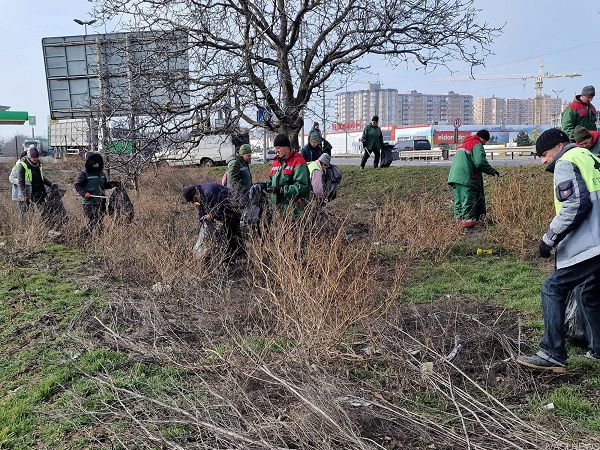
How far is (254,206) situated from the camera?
6453 millimetres

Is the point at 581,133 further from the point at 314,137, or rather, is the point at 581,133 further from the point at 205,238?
the point at 314,137

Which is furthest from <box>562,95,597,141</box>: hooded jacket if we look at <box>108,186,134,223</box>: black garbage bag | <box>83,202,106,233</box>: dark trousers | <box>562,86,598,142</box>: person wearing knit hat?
<box>83,202,106,233</box>: dark trousers

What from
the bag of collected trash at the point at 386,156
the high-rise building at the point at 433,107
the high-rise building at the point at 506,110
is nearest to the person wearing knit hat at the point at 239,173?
the bag of collected trash at the point at 386,156

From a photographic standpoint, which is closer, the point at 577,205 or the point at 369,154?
the point at 577,205

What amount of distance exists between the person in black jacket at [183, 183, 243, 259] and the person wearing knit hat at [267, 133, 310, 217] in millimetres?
584

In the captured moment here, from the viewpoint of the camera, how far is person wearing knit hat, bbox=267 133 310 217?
640 cm

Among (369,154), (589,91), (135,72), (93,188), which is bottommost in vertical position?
(93,188)

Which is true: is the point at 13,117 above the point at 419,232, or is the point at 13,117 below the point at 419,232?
above

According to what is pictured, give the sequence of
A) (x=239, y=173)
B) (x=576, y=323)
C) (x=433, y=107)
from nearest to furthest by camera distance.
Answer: (x=576, y=323)
(x=239, y=173)
(x=433, y=107)

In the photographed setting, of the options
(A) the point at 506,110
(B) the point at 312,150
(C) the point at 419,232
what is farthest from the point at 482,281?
(A) the point at 506,110

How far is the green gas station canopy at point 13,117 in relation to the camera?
48.1m

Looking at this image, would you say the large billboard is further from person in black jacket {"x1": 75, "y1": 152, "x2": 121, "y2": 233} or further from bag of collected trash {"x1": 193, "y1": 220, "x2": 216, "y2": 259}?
bag of collected trash {"x1": 193, "y1": 220, "x2": 216, "y2": 259}

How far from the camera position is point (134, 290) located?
19.7ft

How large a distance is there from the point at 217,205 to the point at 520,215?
13.9ft
